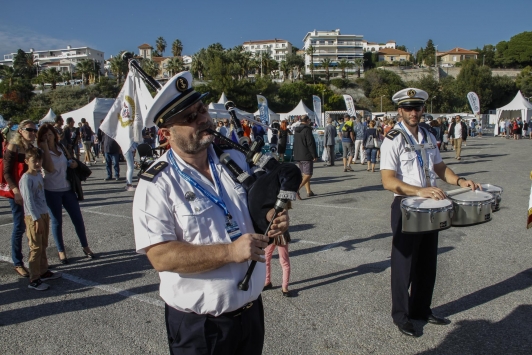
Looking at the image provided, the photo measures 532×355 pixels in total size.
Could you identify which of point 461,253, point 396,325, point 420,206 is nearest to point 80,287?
point 396,325

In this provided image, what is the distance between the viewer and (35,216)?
514 centimetres

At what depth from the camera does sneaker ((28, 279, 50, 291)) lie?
500 cm

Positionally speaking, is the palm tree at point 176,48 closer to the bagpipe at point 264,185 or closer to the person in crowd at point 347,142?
the person in crowd at point 347,142

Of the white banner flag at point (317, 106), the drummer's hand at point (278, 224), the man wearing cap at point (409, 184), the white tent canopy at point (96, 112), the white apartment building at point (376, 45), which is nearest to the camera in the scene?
the drummer's hand at point (278, 224)

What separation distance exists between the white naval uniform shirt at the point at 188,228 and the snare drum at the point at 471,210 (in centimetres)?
216

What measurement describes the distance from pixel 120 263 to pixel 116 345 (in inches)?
91.1

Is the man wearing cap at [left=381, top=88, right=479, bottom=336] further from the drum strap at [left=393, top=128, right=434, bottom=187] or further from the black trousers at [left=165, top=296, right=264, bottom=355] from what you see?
the black trousers at [left=165, top=296, right=264, bottom=355]

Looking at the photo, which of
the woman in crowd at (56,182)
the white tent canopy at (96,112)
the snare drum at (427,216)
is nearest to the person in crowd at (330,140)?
the woman in crowd at (56,182)

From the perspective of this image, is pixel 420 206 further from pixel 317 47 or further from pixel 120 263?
pixel 317 47

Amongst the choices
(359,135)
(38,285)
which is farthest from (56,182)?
(359,135)

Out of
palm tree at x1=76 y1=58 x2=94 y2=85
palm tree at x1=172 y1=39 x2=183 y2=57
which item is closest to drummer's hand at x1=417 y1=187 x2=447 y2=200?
palm tree at x1=76 y1=58 x2=94 y2=85

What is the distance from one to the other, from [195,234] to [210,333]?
479 millimetres

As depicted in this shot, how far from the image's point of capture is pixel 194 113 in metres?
2.00

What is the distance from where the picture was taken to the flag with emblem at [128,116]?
1010cm
